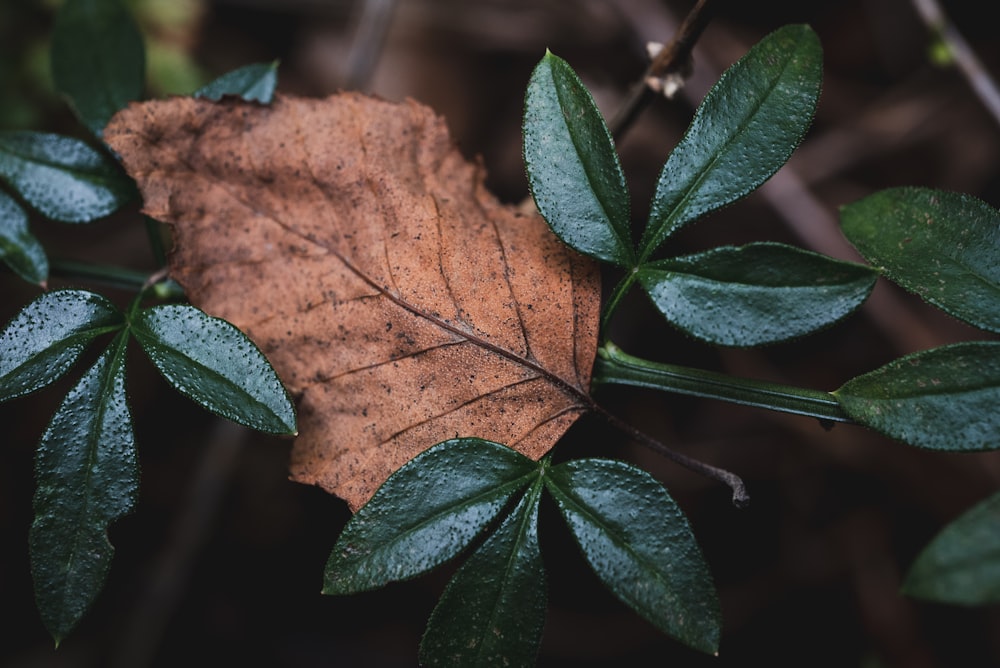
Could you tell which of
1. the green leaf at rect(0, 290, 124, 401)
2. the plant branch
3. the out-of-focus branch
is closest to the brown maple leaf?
the green leaf at rect(0, 290, 124, 401)

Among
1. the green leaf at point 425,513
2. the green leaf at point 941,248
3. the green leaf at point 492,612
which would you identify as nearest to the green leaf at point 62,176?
the green leaf at point 425,513

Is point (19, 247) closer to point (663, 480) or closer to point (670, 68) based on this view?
point (670, 68)

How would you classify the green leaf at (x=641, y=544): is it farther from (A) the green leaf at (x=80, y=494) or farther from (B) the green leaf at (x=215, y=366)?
(A) the green leaf at (x=80, y=494)

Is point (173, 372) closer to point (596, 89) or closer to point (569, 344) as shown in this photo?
point (569, 344)

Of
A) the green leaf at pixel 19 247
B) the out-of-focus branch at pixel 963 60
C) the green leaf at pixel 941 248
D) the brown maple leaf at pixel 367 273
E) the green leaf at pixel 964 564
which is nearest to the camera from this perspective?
the green leaf at pixel 964 564

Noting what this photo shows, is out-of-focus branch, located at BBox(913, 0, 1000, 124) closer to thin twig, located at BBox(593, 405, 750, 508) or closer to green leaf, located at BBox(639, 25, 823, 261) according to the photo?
green leaf, located at BBox(639, 25, 823, 261)
